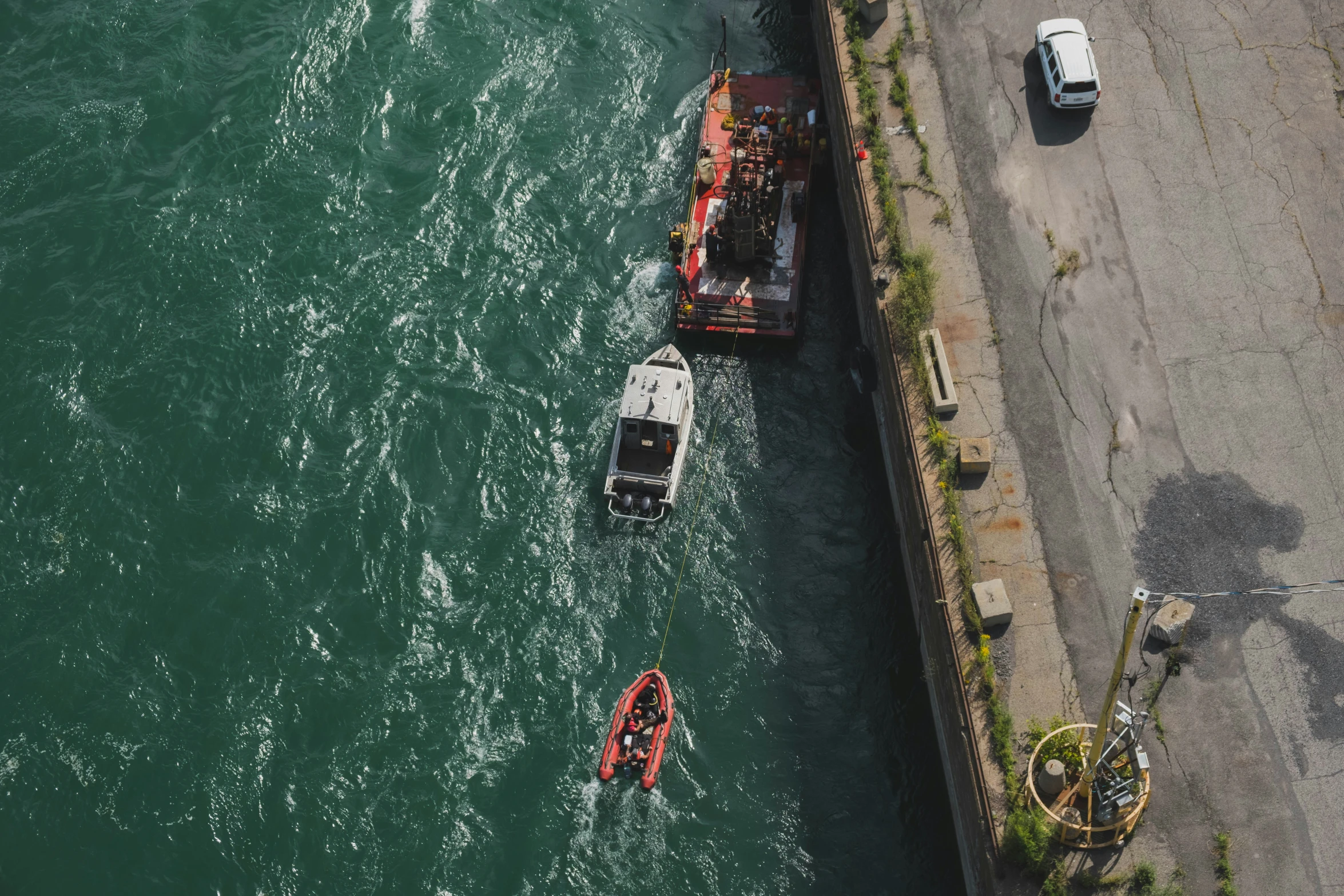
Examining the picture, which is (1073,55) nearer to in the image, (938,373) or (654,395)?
(938,373)

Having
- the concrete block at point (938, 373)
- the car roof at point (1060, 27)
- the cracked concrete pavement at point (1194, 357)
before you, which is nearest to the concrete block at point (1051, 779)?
the cracked concrete pavement at point (1194, 357)

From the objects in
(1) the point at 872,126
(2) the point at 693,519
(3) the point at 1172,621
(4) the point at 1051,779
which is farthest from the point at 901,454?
(1) the point at 872,126

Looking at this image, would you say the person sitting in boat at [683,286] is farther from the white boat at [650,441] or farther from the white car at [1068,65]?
the white car at [1068,65]

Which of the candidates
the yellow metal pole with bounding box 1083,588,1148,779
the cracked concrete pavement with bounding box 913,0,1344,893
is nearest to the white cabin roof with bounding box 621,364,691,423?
the cracked concrete pavement with bounding box 913,0,1344,893

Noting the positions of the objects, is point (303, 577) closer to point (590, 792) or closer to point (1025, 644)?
→ point (590, 792)

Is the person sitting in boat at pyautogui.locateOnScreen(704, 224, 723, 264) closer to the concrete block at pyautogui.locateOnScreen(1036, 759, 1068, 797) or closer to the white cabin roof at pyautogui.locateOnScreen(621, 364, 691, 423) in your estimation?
the white cabin roof at pyautogui.locateOnScreen(621, 364, 691, 423)

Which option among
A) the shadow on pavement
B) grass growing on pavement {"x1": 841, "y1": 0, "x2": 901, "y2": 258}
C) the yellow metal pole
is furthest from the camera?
the shadow on pavement
